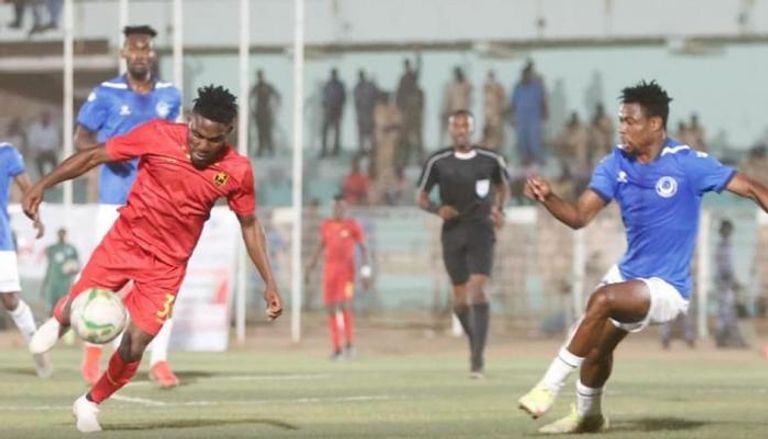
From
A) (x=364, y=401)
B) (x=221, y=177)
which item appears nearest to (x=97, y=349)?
(x=364, y=401)

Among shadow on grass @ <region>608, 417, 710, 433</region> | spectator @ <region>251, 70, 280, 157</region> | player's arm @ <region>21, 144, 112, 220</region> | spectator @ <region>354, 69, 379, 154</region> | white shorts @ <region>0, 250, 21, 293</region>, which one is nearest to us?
player's arm @ <region>21, 144, 112, 220</region>

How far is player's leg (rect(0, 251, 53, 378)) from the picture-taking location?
17.6m

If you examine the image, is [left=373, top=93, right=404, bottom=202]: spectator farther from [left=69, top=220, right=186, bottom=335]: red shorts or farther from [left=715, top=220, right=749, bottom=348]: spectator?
[left=69, top=220, right=186, bottom=335]: red shorts

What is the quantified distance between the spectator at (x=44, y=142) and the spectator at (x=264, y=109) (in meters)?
3.52

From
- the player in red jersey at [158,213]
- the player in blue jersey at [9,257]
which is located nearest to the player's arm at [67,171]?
the player in red jersey at [158,213]

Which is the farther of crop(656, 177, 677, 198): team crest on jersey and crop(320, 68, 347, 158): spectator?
crop(320, 68, 347, 158): spectator

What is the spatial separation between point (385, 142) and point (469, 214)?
15.6 m

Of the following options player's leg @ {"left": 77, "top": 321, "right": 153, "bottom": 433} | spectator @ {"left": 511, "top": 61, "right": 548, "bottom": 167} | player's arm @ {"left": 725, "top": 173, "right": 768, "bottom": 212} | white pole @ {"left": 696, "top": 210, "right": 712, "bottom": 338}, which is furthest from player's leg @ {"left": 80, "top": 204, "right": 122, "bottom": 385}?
spectator @ {"left": 511, "top": 61, "right": 548, "bottom": 167}

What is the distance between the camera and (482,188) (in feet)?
65.0

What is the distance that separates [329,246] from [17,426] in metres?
15.9

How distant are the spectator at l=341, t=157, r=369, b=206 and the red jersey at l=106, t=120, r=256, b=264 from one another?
72.7ft

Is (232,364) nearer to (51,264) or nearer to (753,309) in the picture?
(51,264)

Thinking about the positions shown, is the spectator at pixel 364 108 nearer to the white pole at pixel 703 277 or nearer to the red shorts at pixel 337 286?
the white pole at pixel 703 277

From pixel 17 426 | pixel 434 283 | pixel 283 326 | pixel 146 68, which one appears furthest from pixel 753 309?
pixel 17 426
